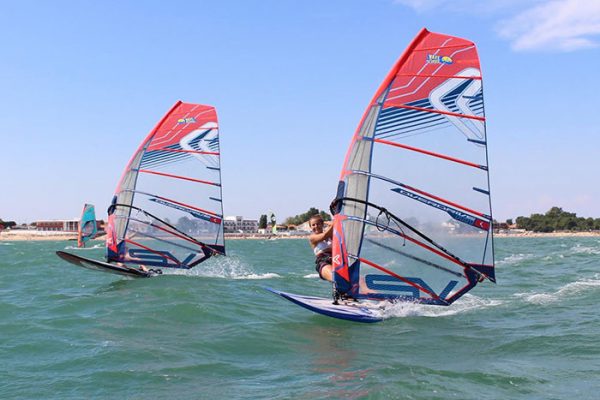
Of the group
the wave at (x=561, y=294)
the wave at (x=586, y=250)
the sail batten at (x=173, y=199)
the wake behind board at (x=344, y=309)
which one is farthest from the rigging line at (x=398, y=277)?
the wave at (x=586, y=250)

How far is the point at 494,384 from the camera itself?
18.2 ft

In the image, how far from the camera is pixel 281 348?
282 inches

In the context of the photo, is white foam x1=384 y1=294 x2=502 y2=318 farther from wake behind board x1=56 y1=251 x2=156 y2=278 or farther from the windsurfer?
wake behind board x1=56 y1=251 x2=156 y2=278

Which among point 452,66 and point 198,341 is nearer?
point 198,341

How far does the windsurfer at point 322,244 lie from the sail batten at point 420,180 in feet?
1.88

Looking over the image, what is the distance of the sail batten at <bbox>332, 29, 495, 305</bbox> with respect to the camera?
8.70m

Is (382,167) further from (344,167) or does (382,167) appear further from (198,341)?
(198,341)

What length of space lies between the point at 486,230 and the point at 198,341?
4147mm

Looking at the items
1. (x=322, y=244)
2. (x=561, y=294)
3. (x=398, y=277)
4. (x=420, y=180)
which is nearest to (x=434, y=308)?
(x=398, y=277)

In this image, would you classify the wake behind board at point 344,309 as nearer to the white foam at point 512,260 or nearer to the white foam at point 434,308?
the white foam at point 434,308

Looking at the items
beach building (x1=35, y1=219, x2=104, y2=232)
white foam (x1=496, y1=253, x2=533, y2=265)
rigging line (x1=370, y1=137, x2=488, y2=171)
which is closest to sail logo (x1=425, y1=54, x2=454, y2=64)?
rigging line (x1=370, y1=137, x2=488, y2=171)

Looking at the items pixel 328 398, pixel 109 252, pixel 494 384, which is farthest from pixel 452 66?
pixel 109 252

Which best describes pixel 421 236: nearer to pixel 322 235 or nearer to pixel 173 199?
pixel 322 235

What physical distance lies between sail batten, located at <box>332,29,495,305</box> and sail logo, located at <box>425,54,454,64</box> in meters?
0.01
